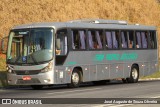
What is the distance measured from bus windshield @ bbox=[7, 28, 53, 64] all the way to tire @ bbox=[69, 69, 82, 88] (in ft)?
6.31

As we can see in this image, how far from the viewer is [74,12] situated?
161ft

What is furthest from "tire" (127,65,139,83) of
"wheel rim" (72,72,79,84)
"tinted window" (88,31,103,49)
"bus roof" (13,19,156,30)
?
"wheel rim" (72,72,79,84)

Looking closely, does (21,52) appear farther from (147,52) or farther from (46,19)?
(46,19)

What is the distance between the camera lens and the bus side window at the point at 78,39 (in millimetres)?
28553

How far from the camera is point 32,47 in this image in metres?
27.2

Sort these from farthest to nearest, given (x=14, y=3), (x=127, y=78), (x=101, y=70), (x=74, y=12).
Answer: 1. (x=74, y=12)
2. (x=14, y=3)
3. (x=127, y=78)
4. (x=101, y=70)

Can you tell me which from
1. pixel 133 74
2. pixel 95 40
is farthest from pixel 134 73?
pixel 95 40

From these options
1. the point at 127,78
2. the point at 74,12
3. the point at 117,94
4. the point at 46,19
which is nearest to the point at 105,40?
the point at 127,78

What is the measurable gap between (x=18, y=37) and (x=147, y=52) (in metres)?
10.1

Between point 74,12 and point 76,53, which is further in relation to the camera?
point 74,12

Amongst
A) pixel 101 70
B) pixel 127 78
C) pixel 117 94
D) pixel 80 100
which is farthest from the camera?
pixel 127 78

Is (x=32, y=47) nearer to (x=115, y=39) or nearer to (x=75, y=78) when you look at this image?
(x=75, y=78)

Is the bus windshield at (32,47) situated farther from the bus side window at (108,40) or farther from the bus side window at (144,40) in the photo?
the bus side window at (144,40)

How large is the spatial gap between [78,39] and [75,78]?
6.35 feet
